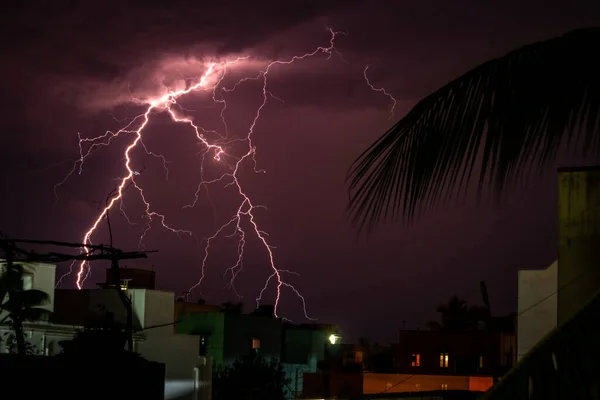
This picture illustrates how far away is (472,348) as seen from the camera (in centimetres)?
3844

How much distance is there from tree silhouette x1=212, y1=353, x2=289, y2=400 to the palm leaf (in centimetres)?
3049

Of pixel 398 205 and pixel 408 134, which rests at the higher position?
pixel 408 134

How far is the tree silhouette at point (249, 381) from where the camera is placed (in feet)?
109

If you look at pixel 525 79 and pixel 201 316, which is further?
pixel 201 316

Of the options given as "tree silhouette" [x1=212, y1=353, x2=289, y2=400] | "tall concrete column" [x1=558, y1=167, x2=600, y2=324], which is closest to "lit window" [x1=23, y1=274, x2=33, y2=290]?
"tree silhouette" [x1=212, y1=353, x2=289, y2=400]

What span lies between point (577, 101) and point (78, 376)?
4716 millimetres

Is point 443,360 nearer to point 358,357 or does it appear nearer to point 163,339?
point 358,357

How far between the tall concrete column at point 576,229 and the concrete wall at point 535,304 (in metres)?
4.94

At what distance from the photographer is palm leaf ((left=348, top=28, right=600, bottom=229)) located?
239 centimetres

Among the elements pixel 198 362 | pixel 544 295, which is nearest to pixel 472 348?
pixel 198 362

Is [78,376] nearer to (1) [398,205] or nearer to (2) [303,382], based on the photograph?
(1) [398,205]

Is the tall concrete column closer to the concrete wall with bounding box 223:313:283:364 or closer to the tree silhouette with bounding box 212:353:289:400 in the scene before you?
the tree silhouette with bounding box 212:353:289:400

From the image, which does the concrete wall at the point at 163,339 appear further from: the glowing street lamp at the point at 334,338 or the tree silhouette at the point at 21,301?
the glowing street lamp at the point at 334,338

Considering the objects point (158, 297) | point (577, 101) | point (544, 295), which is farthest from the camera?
point (158, 297)
